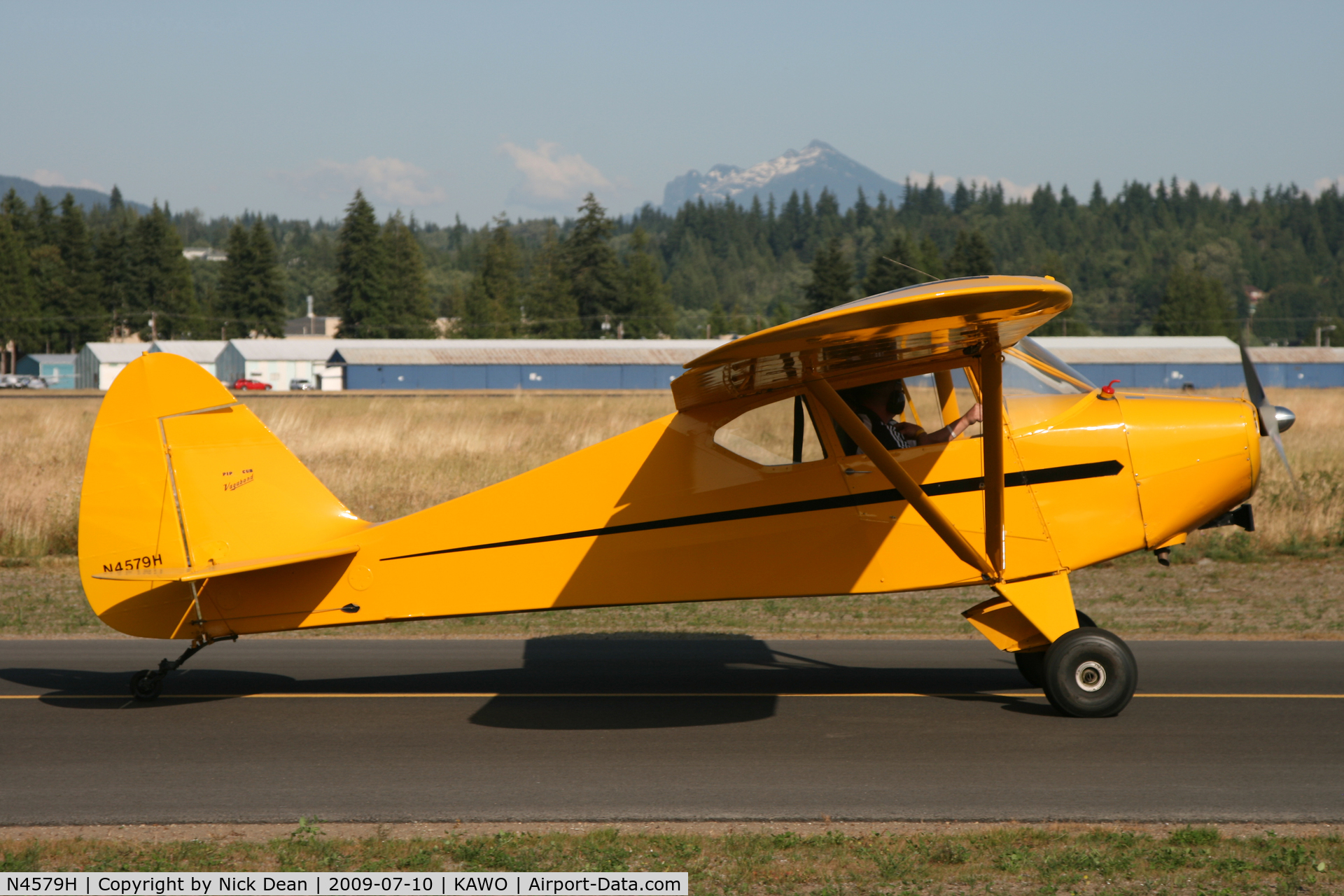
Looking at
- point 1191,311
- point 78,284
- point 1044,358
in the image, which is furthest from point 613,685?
point 1191,311

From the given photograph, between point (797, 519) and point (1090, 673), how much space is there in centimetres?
204

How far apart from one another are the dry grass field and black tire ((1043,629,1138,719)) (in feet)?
10.8

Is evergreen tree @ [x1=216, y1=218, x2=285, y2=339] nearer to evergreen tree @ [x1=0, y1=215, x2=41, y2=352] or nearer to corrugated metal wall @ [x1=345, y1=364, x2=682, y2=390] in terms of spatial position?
evergreen tree @ [x1=0, y1=215, x2=41, y2=352]

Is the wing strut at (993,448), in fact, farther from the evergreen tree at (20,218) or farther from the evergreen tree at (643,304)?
the evergreen tree at (20,218)

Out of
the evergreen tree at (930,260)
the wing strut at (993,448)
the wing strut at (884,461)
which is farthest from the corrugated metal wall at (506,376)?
the wing strut at (884,461)

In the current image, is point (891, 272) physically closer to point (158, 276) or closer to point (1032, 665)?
point (158, 276)

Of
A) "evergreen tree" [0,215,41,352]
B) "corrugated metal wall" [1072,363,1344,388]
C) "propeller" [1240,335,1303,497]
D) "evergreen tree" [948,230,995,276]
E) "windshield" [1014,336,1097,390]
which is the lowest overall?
"propeller" [1240,335,1303,497]

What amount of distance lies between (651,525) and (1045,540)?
8.14 ft

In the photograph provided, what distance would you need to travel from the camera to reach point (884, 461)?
628 centimetres

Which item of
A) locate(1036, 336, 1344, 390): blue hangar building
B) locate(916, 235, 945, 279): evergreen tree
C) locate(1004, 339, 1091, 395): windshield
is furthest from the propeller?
locate(916, 235, 945, 279): evergreen tree

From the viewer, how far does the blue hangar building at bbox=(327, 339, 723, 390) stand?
250ft

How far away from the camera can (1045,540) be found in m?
6.74

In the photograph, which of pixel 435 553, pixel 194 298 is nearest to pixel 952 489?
pixel 435 553

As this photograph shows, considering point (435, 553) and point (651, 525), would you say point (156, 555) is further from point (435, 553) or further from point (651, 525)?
point (651, 525)
